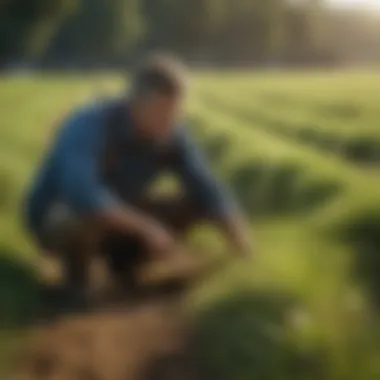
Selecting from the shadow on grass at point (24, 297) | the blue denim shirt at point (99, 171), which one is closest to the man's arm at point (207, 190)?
the blue denim shirt at point (99, 171)

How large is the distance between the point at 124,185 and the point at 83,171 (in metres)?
0.06

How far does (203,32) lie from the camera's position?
1294 millimetres

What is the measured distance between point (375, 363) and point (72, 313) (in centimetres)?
43

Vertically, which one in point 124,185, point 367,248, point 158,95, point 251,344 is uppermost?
point 158,95

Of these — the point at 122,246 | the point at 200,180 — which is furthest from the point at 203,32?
the point at 122,246

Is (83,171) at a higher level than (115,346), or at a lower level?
higher

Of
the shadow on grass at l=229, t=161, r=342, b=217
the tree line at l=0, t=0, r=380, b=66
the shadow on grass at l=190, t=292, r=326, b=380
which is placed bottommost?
the shadow on grass at l=190, t=292, r=326, b=380

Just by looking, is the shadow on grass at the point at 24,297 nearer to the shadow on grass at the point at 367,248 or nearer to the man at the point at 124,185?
the man at the point at 124,185

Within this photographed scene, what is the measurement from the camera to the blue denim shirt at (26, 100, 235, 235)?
1.23m

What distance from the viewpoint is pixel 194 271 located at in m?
1.23

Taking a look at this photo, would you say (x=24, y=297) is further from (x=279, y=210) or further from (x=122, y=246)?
(x=279, y=210)

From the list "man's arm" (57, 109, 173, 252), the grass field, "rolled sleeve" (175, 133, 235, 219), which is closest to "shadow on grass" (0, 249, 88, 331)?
the grass field

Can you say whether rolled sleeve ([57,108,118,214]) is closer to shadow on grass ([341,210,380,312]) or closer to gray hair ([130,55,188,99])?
gray hair ([130,55,188,99])

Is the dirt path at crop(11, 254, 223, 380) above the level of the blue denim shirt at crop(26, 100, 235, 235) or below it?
below
